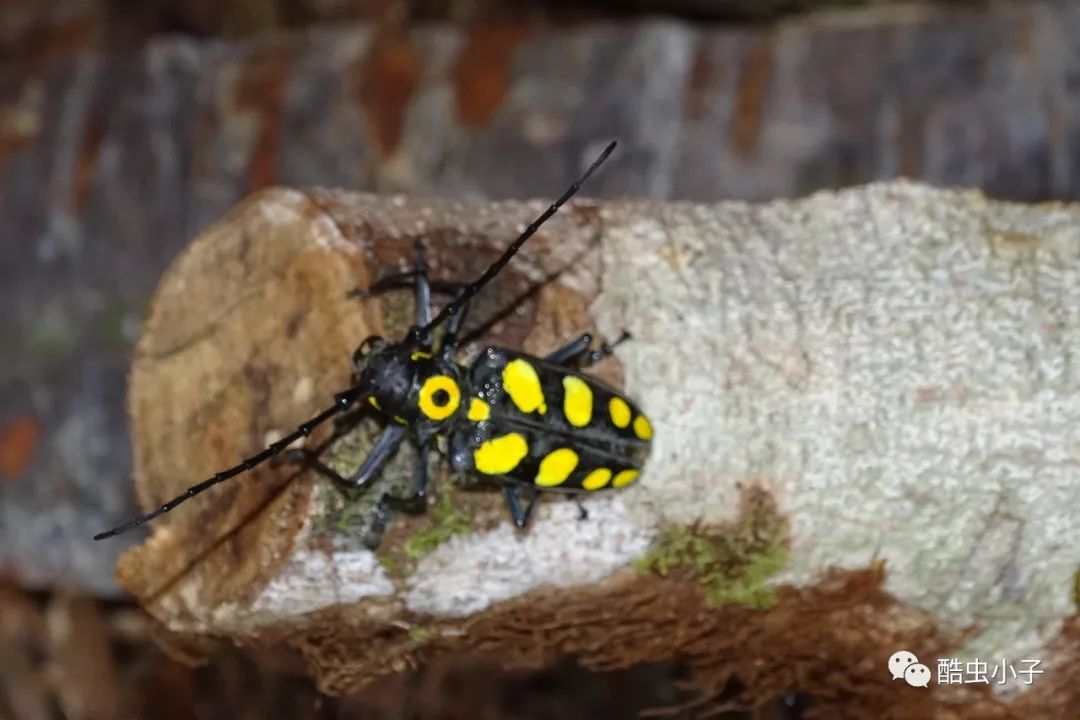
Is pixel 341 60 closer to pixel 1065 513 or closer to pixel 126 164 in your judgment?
pixel 126 164

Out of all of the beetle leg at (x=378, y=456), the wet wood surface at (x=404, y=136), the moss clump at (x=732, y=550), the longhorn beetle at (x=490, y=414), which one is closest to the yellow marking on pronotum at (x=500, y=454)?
the longhorn beetle at (x=490, y=414)

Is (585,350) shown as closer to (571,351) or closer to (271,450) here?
(571,351)

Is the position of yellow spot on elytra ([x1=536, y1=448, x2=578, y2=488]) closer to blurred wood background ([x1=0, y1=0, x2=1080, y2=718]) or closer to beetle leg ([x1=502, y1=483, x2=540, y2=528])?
beetle leg ([x1=502, y1=483, x2=540, y2=528])

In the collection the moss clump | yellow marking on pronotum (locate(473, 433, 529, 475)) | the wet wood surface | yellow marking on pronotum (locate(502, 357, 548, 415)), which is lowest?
the moss clump

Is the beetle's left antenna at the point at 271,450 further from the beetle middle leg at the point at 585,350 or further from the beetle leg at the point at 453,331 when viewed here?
the beetle middle leg at the point at 585,350

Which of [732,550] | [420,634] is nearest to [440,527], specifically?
[420,634]

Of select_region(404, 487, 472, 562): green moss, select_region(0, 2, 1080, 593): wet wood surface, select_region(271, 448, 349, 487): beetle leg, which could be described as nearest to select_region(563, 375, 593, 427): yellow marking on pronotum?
select_region(404, 487, 472, 562): green moss
